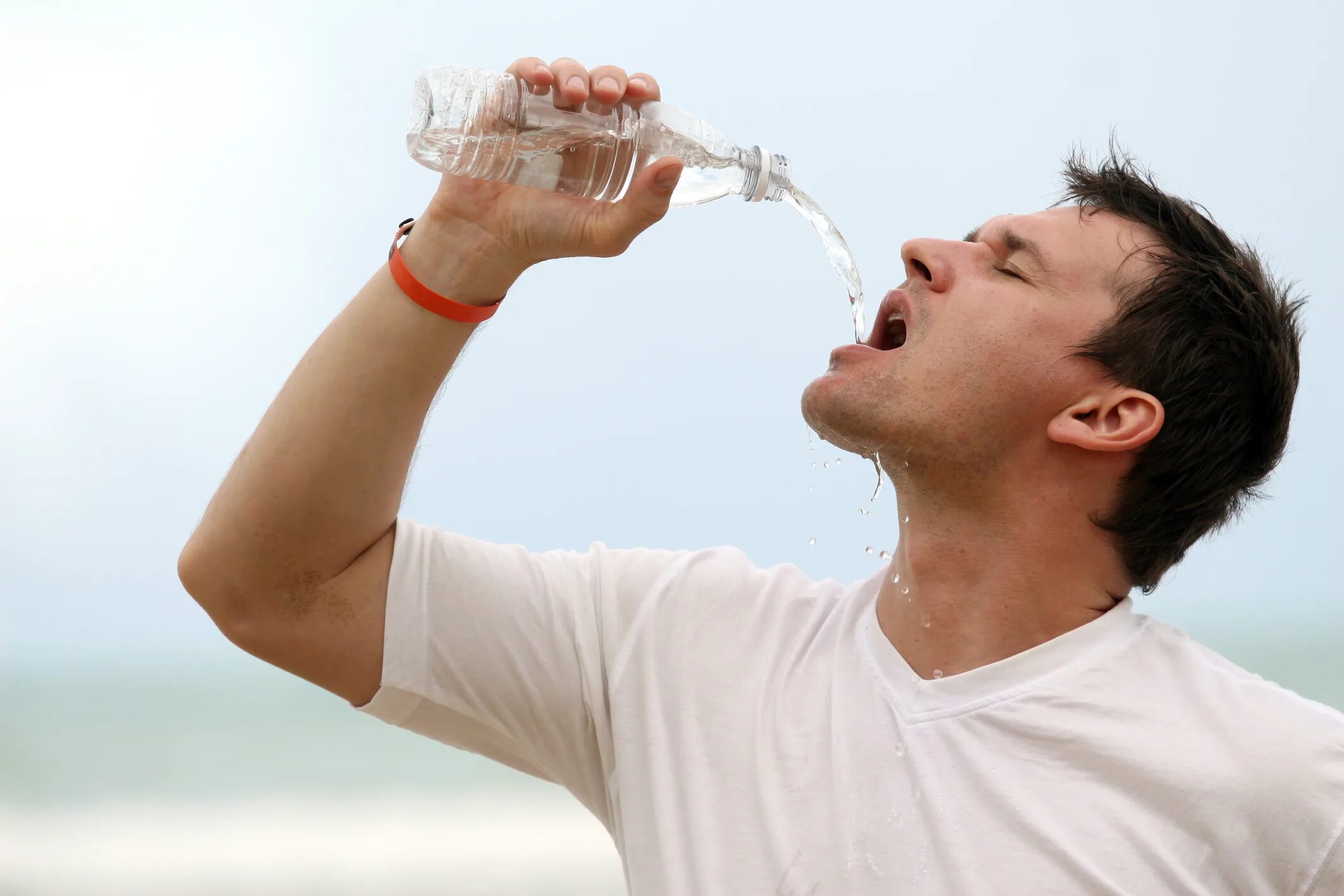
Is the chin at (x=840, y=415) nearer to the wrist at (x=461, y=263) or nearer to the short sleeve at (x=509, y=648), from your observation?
the short sleeve at (x=509, y=648)

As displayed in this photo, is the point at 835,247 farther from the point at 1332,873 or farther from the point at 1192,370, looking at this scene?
the point at 1332,873

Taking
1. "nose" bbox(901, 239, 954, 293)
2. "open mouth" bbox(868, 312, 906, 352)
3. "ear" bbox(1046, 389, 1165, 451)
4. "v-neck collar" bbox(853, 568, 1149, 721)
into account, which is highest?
"nose" bbox(901, 239, 954, 293)

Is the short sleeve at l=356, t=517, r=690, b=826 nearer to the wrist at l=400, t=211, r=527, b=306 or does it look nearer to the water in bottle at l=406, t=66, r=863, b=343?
the wrist at l=400, t=211, r=527, b=306

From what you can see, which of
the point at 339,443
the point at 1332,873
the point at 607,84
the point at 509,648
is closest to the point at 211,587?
the point at 339,443

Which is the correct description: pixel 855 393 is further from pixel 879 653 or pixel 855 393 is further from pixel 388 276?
pixel 388 276

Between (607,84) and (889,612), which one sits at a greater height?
(607,84)

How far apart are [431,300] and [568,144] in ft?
0.79

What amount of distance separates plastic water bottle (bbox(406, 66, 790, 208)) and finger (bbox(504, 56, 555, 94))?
0.05ft

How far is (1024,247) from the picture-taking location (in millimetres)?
1583

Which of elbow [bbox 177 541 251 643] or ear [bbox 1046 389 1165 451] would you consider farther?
ear [bbox 1046 389 1165 451]

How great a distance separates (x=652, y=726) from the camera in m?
1.36

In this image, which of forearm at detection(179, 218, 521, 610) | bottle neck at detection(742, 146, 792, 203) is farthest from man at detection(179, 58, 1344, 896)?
bottle neck at detection(742, 146, 792, 203)

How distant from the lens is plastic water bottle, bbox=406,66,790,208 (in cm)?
132

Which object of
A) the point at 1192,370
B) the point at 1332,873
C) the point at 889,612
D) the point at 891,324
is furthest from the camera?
the point at 891,324
